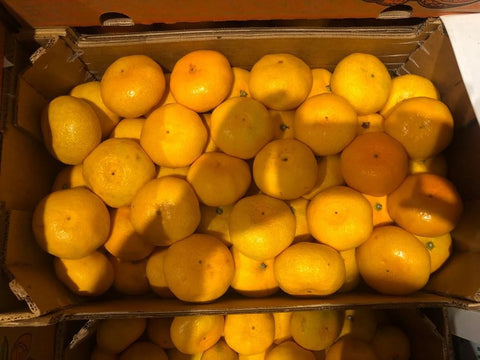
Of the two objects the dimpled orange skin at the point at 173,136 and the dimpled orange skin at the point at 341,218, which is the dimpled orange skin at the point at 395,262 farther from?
the dimpled orange skin at the point at 173,136

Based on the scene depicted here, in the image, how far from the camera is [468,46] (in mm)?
902

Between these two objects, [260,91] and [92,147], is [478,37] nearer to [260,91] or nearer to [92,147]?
[260,91]

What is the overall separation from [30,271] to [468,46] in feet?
3.92

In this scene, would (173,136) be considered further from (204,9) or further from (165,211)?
(204,9)

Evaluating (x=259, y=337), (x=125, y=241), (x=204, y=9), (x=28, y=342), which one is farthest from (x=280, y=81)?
(x=28, y=342)

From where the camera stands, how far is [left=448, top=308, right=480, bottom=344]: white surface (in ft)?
3.75

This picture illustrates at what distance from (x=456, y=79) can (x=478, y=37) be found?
0.12 m

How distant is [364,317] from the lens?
113cm

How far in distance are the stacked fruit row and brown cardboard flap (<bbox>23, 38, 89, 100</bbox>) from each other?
0.69 m

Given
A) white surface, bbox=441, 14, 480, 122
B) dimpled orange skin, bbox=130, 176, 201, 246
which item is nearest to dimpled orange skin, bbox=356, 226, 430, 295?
white surface, bbox=441, 14, 480, 122

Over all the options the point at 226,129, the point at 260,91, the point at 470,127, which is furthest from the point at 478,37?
the point at 226,129

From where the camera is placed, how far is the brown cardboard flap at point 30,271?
805mm

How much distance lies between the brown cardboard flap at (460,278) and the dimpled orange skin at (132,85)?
2.93 feet

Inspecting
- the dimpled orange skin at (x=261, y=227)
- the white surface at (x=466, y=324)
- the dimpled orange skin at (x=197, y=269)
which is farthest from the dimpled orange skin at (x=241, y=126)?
the white surface at (x=466, y=324)
